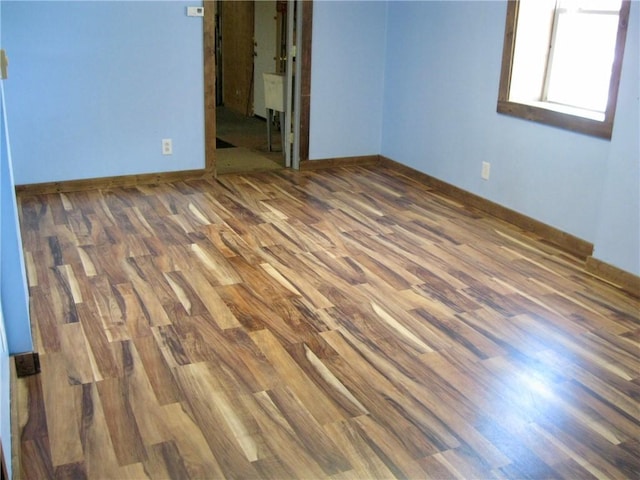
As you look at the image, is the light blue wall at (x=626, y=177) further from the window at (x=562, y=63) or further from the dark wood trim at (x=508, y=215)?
the dark wood trim at (x=508, y=215)

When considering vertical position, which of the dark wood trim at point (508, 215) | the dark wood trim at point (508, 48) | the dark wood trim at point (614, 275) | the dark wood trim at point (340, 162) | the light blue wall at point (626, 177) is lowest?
the dark wood trim at point (614, 275)

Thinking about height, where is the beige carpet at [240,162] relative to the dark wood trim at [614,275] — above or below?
above

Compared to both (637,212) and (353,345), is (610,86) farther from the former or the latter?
(353,345)

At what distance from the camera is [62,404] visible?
2543 millimetres

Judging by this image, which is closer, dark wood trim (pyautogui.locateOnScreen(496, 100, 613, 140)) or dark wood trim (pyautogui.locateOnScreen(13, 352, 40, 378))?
dark wood trim (pyautogui.locateOnScreen(13, 352, 40, 378))

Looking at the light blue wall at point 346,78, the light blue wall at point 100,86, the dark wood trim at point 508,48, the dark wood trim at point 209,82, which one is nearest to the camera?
the dark wood trim at point 508,48

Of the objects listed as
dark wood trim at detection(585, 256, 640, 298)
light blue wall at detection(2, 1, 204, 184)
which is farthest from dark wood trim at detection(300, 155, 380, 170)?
dark wood trim at detection(585, 256, 640, 298)

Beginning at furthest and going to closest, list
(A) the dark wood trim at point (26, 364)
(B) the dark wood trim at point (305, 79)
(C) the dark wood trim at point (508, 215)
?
(B) the dark wood trim at point (305, 79) < (C) the dark wood trim at point (508, 215) < (A) the dark wood trim at point (26, 364)

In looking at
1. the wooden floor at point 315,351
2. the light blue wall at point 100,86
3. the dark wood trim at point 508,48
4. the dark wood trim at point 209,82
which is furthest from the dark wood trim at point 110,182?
the dark wood trim at point 508,48

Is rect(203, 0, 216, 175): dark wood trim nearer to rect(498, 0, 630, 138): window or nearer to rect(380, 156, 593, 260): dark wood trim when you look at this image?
rect(380, 156, 593, 260): dark wood trim

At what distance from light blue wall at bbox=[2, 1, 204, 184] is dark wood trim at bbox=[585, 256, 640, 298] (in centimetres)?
321

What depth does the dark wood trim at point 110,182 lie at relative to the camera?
5113 mm

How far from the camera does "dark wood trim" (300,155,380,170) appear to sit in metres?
6.14

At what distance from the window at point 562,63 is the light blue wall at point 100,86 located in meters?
2.41
